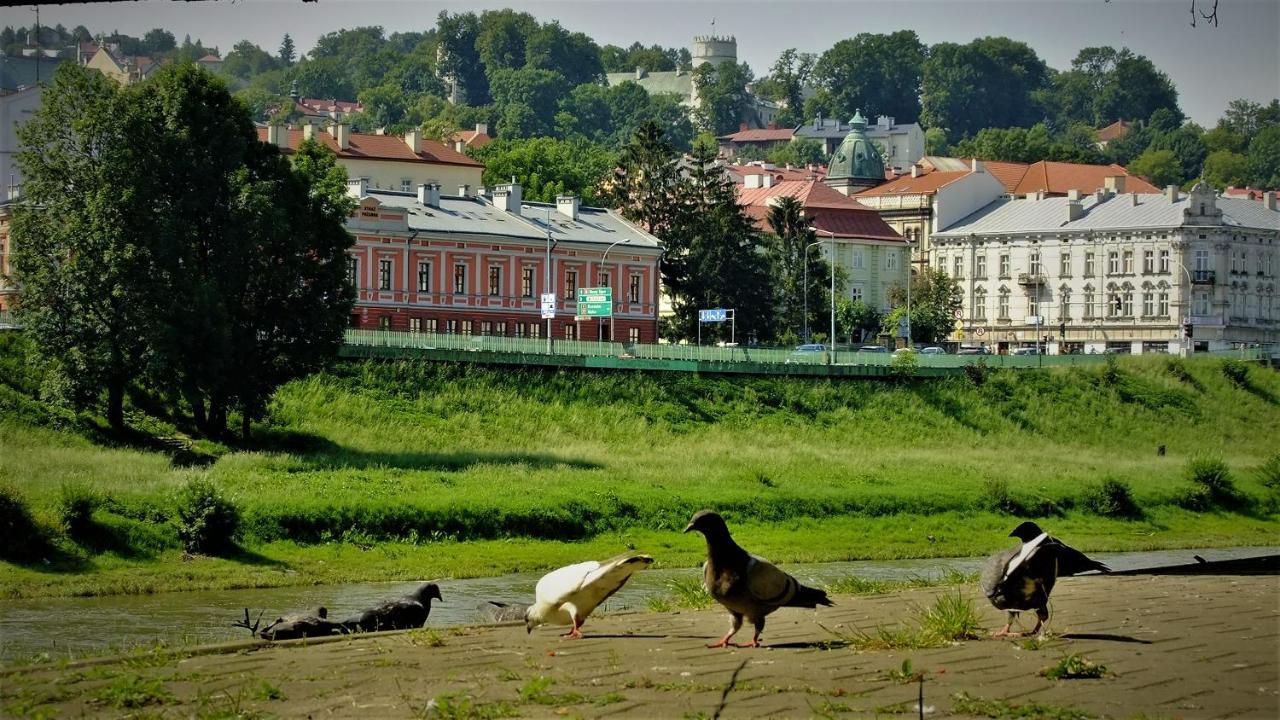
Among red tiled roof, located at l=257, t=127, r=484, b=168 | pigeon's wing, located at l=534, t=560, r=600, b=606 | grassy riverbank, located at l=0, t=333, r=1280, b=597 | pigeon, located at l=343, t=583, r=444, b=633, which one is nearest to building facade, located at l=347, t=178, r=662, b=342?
grassy riverbank, located at l=0, t=333, r=1280, b=597

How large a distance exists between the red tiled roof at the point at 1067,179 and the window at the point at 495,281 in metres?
69.3

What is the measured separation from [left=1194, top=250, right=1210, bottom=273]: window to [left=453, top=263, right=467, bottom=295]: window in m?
53.6

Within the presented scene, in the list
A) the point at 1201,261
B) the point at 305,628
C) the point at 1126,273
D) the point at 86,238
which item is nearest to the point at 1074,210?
the point at 1126,273

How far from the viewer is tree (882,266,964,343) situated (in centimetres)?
11769

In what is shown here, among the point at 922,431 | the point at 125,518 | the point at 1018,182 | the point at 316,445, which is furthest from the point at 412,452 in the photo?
the point at 1018,182

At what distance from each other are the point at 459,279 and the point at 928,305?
4213 centimetres

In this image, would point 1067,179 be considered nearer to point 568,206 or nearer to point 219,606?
point 568,206

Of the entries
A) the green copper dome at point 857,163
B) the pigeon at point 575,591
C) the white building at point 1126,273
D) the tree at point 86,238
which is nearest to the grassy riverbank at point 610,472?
the tree at point 86,238

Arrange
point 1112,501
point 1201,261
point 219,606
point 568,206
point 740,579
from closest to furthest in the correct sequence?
1. point 740,579
2. point 219,606
3. point 1112,501
4. point 568,206
5. point 1201,261

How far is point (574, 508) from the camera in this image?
4912 centimetres

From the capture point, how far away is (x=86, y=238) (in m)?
51.4

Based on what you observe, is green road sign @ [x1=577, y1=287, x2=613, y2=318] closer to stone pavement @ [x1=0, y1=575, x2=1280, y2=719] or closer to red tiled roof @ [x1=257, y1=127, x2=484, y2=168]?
red tiled roof @ [x1=257, y1=127, x2=484, y2=168]

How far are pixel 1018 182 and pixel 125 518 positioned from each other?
401 feet

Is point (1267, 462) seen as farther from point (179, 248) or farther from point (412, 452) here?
point (179, 248)
